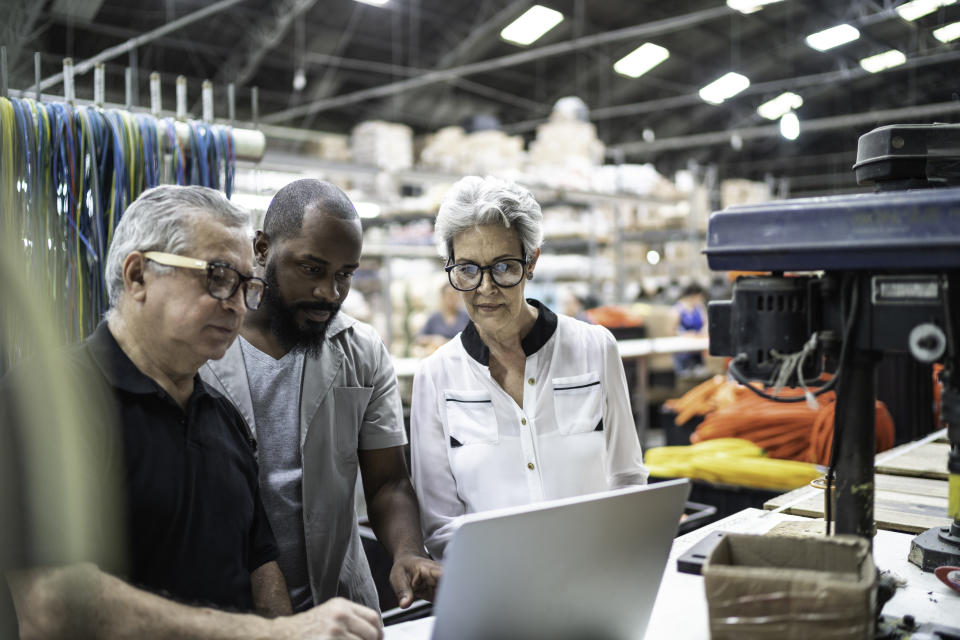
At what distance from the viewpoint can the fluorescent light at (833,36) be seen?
850 centimetres

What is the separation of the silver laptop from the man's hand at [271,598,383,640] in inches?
10.1

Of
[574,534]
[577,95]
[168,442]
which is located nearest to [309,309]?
[168,442]

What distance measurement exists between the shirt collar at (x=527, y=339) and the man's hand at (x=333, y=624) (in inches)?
32.6

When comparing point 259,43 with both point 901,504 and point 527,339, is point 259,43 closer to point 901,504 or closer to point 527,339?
point 527,339

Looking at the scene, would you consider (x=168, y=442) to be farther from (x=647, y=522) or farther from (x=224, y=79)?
(x=224, y=79)

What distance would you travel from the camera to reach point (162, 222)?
129 cm

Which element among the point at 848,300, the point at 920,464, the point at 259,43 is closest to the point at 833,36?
the point at 259,43

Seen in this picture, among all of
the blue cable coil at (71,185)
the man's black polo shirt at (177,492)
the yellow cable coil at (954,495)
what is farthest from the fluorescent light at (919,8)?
the man's black polo shirt at (177,492)

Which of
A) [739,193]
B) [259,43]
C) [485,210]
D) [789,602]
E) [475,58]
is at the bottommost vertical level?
[789,602]

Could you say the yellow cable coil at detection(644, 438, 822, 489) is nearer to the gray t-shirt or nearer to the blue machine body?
the gray t-shirt

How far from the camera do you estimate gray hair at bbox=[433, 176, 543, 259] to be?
1.80 metres

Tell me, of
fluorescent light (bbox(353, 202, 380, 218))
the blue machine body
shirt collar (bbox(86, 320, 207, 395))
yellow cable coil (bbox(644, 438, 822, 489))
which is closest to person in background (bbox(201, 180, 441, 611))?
shirt collar (bbox(86, 320, 207, 395))

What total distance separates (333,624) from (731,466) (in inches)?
87.5

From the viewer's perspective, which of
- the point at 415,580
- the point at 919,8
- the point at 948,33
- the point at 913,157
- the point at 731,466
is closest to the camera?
the point at 913,157
